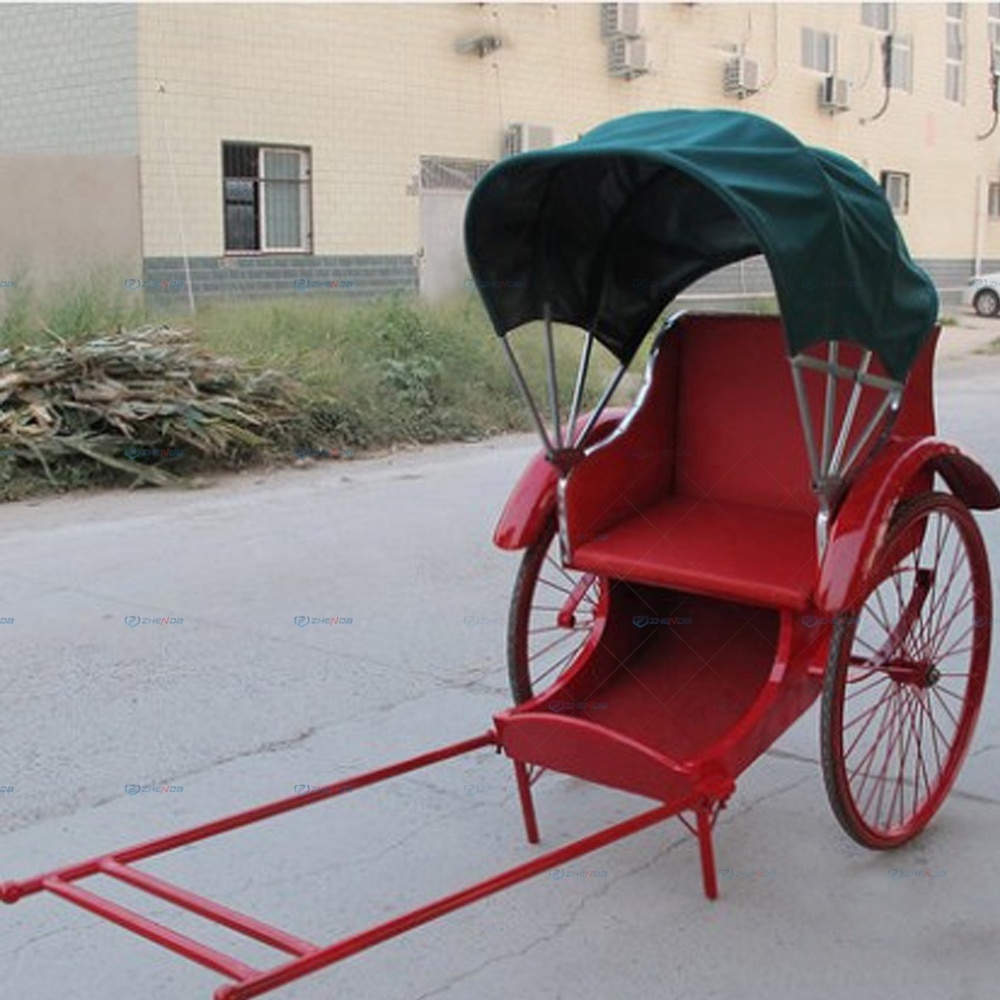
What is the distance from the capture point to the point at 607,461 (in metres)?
4.72

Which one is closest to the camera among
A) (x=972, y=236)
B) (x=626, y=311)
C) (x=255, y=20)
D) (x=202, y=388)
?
(x=626, y=311)

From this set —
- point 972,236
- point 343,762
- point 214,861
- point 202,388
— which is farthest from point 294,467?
point 972,236

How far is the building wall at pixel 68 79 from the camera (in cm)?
1712

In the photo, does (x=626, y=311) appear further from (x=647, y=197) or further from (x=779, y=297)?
(x=779, y=297)

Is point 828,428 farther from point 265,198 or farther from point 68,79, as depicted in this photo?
point 68,79


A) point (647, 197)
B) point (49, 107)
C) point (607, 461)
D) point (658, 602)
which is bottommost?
point (658, 602)

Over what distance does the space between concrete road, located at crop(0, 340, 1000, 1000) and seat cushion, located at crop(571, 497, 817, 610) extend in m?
0.82

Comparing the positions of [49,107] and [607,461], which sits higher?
[49,107]

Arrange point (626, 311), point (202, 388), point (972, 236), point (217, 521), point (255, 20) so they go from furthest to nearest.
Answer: point (972, 236), point (255, 20), point (202, 388), point (217, 521), point (626, 311)

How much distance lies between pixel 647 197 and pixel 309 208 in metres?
14.9

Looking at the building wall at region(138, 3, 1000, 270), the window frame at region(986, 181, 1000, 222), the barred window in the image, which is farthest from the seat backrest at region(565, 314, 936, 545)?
the window frame at region(986, 181, 1000, 222)

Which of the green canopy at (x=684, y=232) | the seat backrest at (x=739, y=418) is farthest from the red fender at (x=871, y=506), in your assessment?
the seat backrest at (x=739, y=418)

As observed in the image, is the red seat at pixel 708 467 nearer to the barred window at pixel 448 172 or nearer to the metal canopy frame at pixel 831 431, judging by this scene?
the metal canopy frame at pixel 831 431

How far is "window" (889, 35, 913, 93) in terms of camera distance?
28.5 m
